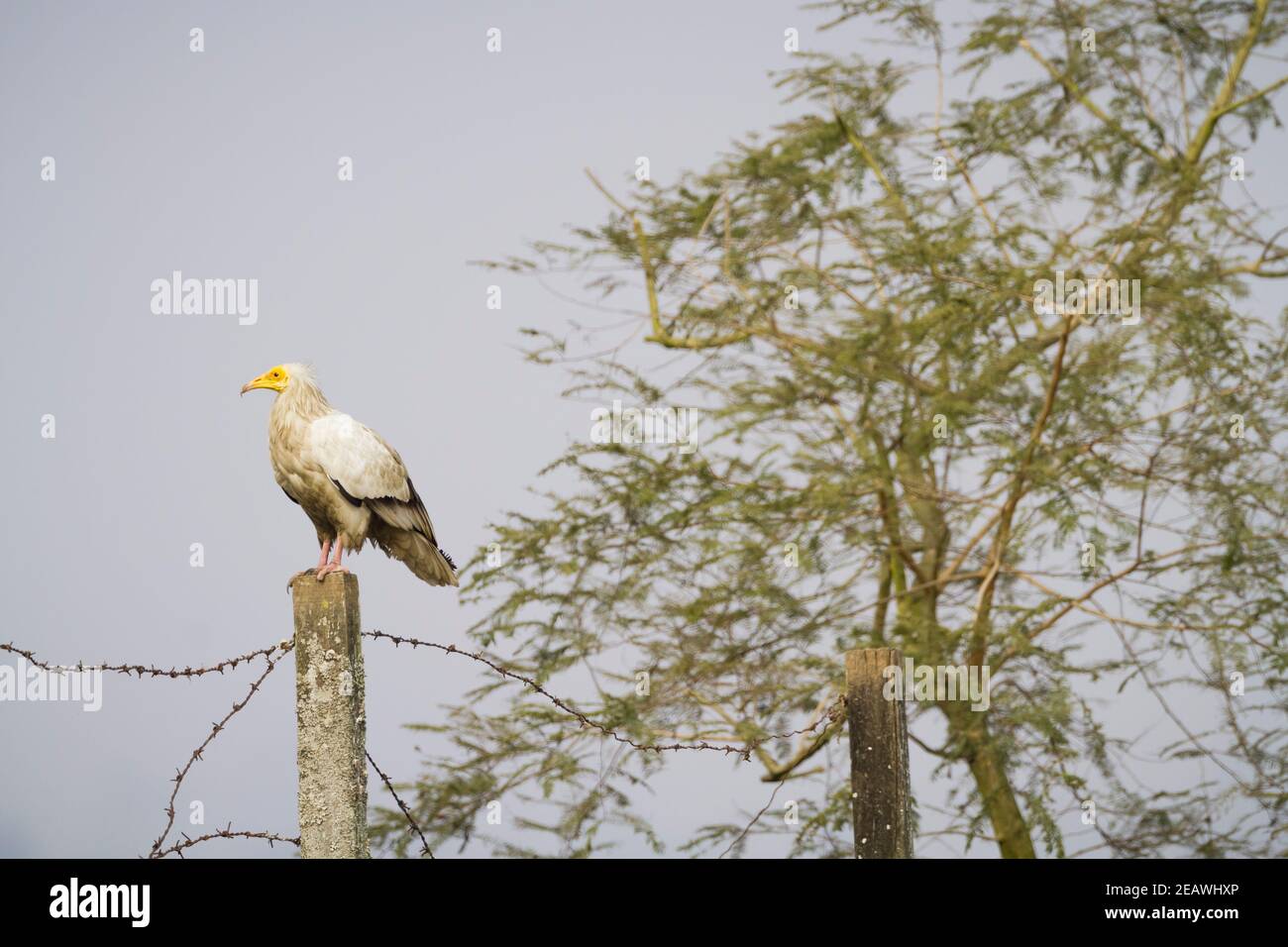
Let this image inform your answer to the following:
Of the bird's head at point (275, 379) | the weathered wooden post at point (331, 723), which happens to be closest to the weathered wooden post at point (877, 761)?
the weathered wooden post at point (331, 723)

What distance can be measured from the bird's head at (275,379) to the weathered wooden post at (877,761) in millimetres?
2674

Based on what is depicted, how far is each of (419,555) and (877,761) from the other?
2.27 m

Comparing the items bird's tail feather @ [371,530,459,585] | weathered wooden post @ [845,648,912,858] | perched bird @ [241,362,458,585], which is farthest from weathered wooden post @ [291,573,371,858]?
bird's tail feather @ [371,530,459,585]

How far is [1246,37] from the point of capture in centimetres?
1155

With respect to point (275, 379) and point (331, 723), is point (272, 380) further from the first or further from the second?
point (331, 723)

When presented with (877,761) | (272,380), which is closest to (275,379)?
(272,380)

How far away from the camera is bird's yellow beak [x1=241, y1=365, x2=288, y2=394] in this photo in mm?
5379

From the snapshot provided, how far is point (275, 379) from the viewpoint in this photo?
541 centimetres

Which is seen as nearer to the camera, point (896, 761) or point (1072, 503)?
point (896, 761)

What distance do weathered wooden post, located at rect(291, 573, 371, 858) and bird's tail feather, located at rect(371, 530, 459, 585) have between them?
1918mm

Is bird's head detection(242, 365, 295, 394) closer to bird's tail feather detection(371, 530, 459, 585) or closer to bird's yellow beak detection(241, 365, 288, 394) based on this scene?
bird's yellow beak detection(241, 365, 288, 394)
